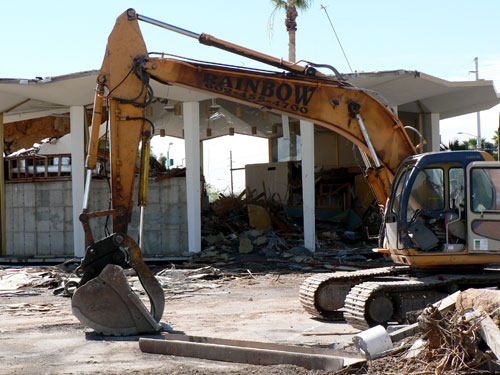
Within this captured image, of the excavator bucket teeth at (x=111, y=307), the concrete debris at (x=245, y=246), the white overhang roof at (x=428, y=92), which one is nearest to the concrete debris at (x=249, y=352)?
the excavator bucket teeth at (x=111, y=307)

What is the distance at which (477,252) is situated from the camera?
9867 mm

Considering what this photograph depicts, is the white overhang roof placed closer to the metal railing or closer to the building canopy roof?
the building canopy roof

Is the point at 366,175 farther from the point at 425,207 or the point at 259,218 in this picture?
the point at 259,218

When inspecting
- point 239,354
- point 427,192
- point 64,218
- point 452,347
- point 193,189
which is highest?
point 193,189

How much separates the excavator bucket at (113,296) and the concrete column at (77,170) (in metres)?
12.0

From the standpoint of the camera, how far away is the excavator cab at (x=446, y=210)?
9.85 metres

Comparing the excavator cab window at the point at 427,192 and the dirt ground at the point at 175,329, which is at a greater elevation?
the excavator cab window at the point at 427,192

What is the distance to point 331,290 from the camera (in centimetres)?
1080

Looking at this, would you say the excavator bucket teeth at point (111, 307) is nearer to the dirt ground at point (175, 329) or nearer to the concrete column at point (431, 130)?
the dirt ground at point (175, 329)

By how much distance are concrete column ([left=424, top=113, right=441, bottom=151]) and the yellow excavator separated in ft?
48.8

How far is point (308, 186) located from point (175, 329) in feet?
38.2

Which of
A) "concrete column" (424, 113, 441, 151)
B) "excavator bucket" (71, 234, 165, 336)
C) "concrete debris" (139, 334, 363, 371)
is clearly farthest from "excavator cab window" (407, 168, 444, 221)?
"concrete column" (424, 113, 441, 151)

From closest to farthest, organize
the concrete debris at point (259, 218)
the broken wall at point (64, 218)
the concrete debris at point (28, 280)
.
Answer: the concrete debris at point (28, 280), the broken wall at point (64, 218), the concrete debris at point (259, 218)

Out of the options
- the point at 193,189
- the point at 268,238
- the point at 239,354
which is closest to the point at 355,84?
the point at 268,238
